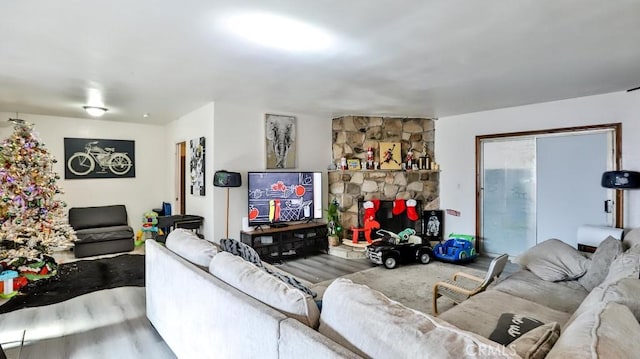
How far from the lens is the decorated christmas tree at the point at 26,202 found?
3965 millimetres

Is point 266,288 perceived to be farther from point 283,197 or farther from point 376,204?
point 376,204

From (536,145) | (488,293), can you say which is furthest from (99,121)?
(536,145)

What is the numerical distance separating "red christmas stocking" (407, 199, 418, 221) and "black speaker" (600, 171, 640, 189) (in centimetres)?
262

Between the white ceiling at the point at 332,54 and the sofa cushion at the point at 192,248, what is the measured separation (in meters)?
1.50

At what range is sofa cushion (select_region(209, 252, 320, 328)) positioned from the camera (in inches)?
58.0

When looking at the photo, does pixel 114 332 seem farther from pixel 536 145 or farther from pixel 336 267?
pixel 536 145

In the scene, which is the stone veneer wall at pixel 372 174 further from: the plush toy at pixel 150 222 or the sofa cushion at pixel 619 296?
the sofa cushion at pixel 619 296

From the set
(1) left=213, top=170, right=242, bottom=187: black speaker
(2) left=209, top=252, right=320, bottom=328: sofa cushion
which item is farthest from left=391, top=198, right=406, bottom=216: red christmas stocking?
(2) left=209, top=252, right=320, bottom=328: sofa cushion

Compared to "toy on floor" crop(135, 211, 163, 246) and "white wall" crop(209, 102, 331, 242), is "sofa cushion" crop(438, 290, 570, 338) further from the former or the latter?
"toy on floor" crop(135, 211, 163, 246)

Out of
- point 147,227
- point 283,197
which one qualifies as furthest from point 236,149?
point 147,227

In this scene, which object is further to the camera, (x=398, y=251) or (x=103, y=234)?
(x=103, y=234)

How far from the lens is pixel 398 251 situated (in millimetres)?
4863

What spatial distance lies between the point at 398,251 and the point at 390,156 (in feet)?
6.13

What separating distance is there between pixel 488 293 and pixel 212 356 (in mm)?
2021
